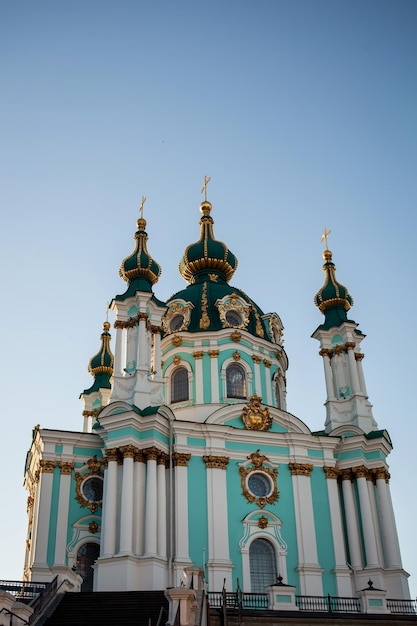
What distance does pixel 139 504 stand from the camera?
77.5ft

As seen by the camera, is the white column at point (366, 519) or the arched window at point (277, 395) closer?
the white column at point (366, 519)

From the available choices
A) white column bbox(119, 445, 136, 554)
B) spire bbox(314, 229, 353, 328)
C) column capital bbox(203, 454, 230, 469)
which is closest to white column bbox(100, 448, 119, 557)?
white column bbox(119, 445, 136, 554)

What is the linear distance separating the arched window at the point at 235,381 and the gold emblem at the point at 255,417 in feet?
7.11

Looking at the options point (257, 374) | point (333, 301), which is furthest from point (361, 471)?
point (333, 301)

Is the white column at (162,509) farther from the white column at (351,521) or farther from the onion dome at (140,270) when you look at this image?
the onion dome at (140,270)

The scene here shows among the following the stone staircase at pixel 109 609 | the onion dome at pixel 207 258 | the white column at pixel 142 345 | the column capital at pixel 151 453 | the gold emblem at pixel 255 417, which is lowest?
the stone staircase at pixel 109 609

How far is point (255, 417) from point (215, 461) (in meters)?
2.42

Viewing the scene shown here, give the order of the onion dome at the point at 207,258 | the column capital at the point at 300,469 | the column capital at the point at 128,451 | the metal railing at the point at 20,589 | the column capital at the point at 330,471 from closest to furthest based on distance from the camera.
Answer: the metal railing at the point at 20,589 → the column capital at the point at 128,451 → the column capital at the point at 300,469 → the column capital at the point at 330,471 → the onion dome at the point at 207,258

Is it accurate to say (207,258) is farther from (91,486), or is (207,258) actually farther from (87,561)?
(87,561)

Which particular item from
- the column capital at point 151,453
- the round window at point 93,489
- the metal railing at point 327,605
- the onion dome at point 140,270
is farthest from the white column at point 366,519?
the onion dome at point 140,270

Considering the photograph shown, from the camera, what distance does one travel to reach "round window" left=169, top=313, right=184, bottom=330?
30.6m

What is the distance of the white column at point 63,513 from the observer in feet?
79.7

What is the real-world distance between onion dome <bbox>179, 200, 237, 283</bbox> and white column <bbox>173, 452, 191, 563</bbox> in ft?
36.4

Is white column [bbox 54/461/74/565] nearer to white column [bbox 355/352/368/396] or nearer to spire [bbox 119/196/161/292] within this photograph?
spire [bbox 119/196/161/292]
